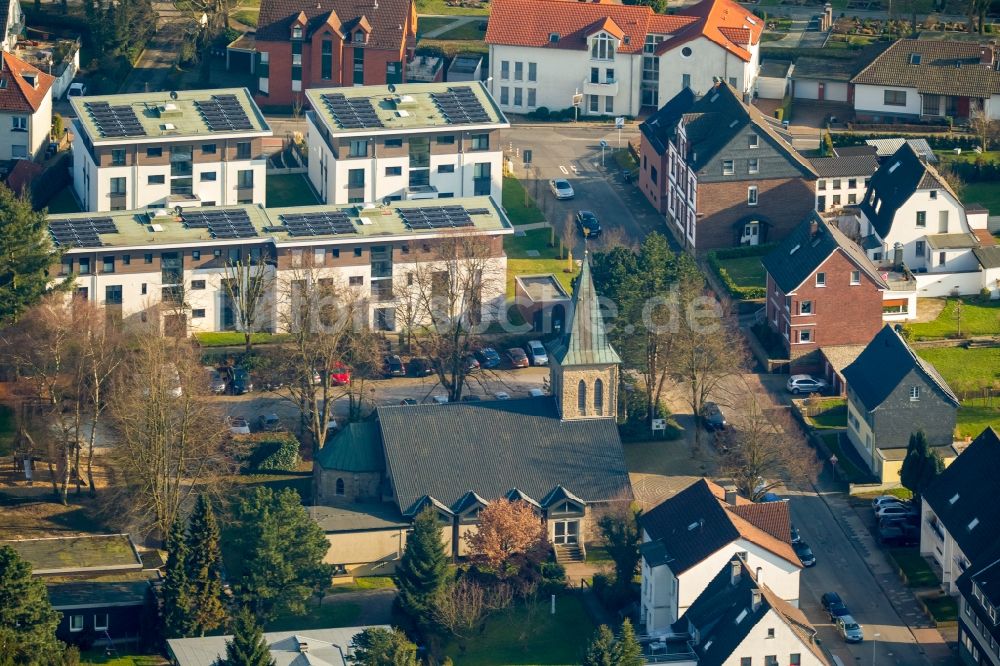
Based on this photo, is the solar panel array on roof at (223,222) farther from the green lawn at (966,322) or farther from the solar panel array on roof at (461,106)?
the green lawn at (966,322)

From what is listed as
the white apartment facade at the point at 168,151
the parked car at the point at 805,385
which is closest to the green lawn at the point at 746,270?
the parked car at the point at 805,385

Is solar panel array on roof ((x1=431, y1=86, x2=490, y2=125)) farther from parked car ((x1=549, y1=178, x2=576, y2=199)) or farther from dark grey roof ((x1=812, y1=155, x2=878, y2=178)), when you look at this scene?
dark grey roof ((x1=812, y1=155, x2=878, y2=178))

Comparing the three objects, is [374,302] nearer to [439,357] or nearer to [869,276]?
[439,357]

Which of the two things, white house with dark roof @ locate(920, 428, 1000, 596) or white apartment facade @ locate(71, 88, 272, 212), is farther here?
white apartment facade @ locate(71, 88, 272, 212)

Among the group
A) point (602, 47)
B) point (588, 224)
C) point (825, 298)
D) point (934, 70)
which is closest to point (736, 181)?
point (588, 224)

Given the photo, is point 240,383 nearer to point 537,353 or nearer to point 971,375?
point 537,353

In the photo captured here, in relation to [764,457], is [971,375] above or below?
above

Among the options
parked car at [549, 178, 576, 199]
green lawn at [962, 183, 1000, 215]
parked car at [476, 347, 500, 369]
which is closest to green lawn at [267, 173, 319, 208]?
parked car at [549, 178, 576, 199]
